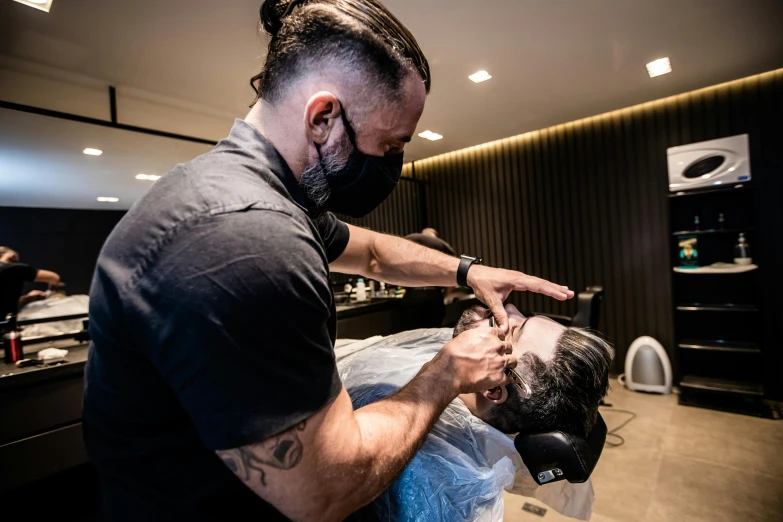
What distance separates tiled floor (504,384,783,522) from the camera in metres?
1.97

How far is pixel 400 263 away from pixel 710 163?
332 cm

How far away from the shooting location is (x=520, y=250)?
4.57m

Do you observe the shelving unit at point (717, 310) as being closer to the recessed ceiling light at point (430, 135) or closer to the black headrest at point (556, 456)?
the recessed ceiling light at point (430, 135)

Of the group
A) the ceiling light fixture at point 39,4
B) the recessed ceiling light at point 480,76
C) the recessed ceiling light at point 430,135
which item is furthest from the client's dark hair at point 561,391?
the recessed ceiling light at point 430,135

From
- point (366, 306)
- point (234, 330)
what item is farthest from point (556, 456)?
point (366, 306)

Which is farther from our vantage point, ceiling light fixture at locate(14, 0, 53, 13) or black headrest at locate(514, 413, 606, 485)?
ceiling light fixture at locate(14, 0, 53, 13)

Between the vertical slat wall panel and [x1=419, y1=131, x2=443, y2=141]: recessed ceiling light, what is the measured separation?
830 mm

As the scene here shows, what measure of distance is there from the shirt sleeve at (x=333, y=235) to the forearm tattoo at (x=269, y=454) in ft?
2.42

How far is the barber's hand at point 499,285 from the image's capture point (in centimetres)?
124

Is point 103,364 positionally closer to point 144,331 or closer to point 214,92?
point 144,331

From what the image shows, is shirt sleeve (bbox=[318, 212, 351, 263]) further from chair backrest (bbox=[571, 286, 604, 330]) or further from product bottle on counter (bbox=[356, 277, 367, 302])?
product bottle on counter (bbox=[356, 277, 367, 302])

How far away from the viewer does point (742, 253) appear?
3.09m

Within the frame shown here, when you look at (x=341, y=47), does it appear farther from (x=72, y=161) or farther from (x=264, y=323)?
(x=72, y=161)

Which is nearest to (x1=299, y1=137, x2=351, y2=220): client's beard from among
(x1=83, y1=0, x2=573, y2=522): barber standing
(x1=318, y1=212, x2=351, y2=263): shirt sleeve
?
(x1=83, y1=0, x2=573, y2=522): barber standing
